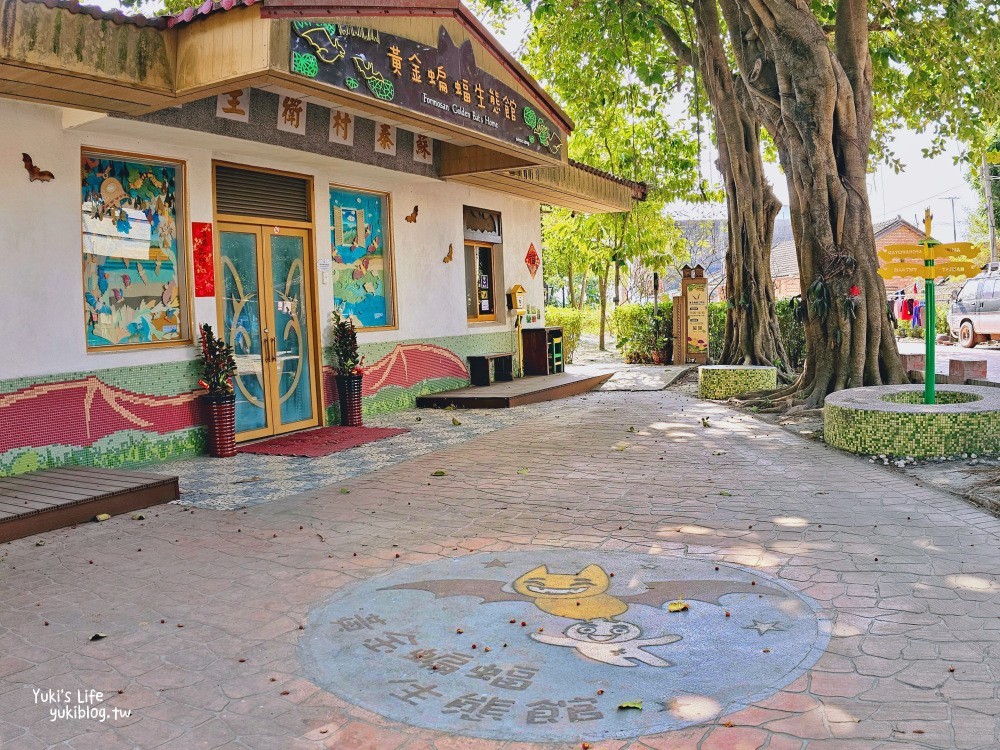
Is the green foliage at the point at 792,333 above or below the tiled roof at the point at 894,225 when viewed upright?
below

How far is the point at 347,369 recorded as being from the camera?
9.54 metres

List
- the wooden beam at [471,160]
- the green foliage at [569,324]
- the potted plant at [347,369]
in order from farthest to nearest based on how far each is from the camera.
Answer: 1. the green foliage at [569,324]
2. the wooden beam at [471,160]
3. the potted plant at [347,369]

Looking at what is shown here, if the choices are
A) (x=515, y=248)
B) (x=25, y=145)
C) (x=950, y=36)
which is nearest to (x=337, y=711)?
(x=25, y=145)

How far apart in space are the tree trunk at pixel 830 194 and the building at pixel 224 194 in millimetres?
2695

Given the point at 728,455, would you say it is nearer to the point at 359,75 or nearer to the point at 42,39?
the point at 359,75

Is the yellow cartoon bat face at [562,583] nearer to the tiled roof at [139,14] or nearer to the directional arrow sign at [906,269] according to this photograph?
the tiled roof at [139,14]

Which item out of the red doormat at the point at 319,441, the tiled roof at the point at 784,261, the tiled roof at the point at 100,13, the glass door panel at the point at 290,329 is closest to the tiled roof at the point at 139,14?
the tiled roof at the point at 100,13

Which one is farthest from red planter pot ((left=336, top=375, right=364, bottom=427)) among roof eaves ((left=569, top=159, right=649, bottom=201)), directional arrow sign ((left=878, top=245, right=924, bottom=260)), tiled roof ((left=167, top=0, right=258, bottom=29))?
roof eaves ((left=569, top=159, right=649, bottom=201))

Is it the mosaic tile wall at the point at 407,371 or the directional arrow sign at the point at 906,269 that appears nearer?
the directional arrow sign at the point at 906,269

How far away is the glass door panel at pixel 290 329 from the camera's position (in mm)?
8914

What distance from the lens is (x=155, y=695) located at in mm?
3041

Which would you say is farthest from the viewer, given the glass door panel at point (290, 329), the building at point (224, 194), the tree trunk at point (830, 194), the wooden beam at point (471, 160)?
the wooden beam at point (471, 160)

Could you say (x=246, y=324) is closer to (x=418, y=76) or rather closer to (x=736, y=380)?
(x=418, y=76)

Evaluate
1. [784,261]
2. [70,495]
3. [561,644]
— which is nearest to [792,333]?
[70,495]
